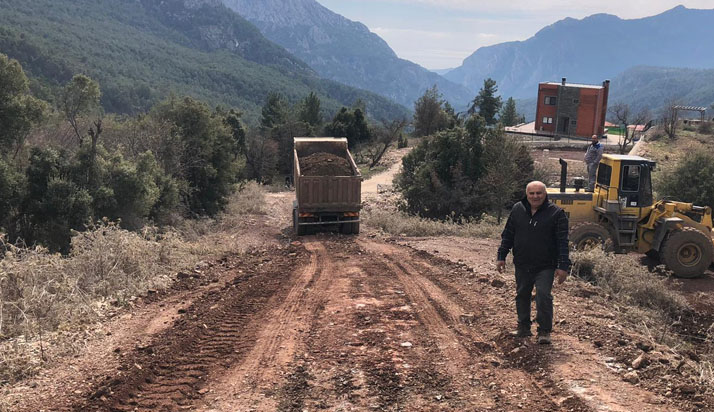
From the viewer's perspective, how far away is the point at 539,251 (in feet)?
20.4

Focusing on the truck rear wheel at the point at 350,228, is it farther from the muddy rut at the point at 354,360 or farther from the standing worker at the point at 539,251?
the standing worker at the point at 539,251

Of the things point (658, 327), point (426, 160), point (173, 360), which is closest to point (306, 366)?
point (173, 360)

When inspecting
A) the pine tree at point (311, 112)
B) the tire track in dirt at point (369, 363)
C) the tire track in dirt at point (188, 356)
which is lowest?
the tire track in dirt at point (188, 356)

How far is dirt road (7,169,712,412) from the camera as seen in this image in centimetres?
491

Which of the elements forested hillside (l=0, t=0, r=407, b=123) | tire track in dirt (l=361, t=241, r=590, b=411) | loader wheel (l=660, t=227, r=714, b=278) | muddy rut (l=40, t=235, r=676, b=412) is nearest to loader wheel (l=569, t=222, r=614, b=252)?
loader wheel (l=660, t=227, r=714, b=278)

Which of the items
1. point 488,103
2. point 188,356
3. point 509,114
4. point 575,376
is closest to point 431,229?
point 575,376

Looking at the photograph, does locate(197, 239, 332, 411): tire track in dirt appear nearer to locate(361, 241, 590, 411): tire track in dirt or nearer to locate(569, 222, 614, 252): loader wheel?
locate(361, 241, 590, 411): tire track in dirt

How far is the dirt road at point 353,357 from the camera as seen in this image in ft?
16.1

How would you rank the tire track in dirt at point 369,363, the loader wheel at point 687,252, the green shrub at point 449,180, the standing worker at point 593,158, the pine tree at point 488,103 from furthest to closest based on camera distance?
the pine tree at point 488,103 < the green shrub at point 449,180 < the standing worker at point 593,158 < the loader wheel at point 687,252 < the tire track in dirt at point 369,363

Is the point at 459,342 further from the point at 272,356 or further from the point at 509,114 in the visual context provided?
the point at 509,114

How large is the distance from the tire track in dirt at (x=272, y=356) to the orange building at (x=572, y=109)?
189ft

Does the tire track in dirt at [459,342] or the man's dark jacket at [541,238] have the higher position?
the man's dark jacket at [541,238]

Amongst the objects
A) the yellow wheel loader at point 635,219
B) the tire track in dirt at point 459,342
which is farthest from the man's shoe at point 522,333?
the yellow wheel loader at point 635,219

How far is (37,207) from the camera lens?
645 inches
